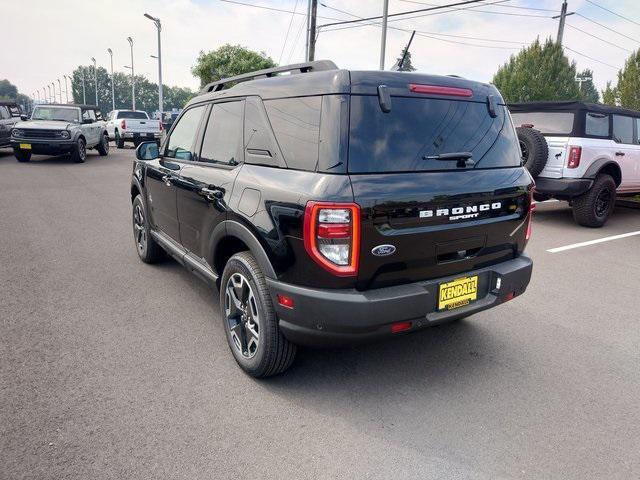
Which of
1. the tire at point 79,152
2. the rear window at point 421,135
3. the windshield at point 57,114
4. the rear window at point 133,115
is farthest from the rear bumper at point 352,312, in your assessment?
the rear window at point 133,115

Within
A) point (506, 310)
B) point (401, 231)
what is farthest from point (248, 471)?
point (506, 310)

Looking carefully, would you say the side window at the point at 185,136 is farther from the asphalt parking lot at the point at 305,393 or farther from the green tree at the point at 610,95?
the green tree at the point at 610,95

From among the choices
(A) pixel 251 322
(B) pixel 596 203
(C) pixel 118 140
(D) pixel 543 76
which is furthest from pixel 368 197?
(D) pixel 543 76

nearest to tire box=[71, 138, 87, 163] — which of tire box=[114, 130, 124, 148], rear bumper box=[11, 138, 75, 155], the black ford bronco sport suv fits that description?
rear bumper box=[11, 138, 75, 155]

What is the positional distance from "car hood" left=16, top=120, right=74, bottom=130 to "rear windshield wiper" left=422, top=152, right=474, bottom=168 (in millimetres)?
14641

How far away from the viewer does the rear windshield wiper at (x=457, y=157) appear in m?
2.70

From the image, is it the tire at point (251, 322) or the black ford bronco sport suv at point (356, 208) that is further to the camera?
the tire at point (251, 322)

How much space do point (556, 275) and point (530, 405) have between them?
9.49 ft

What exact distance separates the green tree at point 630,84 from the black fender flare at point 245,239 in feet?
99.0

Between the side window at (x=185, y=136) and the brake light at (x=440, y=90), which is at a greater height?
the brake light at (x=440, y=90)

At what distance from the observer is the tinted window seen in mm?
2541

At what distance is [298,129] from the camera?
2650 millimetres

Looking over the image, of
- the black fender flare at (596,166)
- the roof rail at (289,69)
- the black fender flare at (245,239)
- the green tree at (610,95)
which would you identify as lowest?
the black fender flare at (245,239)

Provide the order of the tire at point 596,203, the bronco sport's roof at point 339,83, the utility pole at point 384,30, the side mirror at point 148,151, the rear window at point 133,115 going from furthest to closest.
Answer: the rear window at point 133,115 → the utility pole at point 384,30 → the tire at point 596,203 → the side mirror at point 148,151 → the bronco sport's roof at point 339,83
